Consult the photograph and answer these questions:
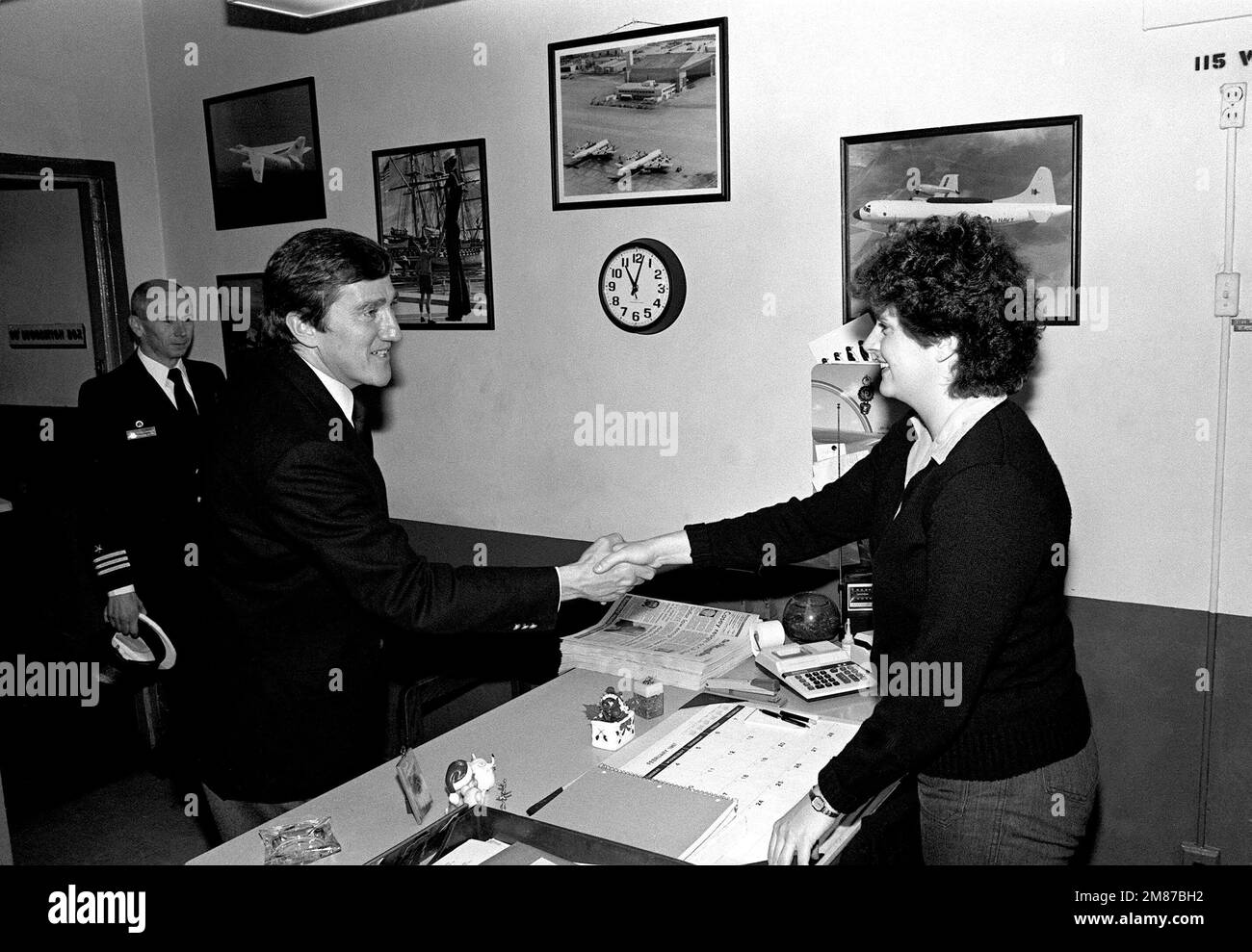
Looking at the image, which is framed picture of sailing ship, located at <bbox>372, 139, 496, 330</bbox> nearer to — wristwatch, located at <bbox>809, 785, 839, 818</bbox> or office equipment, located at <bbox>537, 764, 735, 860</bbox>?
office equipment, located at <bbox>537, 764, 735, 860</bbox>

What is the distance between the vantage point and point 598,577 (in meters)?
2.45

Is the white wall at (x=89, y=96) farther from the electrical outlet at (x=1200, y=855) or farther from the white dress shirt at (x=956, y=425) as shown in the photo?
the electrical outlet at (x=1200, y=855)

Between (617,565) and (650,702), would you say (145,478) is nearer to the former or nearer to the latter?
(617,565)

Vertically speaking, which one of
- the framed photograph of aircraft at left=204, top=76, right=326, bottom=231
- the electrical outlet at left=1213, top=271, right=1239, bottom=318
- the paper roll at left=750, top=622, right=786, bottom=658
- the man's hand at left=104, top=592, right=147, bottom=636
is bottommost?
the man's hand at left=104, top=592, right=147, bottom=636

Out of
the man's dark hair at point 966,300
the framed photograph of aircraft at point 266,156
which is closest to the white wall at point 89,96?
the framed photograph of aircraft at point 266,156

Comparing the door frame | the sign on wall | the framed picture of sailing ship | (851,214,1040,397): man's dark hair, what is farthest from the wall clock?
the sign on wall

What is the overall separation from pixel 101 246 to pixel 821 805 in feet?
13.5

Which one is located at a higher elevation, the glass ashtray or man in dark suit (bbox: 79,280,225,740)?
man in dark suit (bbox: 79,280,225,740)

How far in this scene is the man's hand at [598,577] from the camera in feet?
7.75

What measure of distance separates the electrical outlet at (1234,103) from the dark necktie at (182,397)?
3510 millimetres

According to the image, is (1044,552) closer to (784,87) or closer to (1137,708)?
(1137,708)

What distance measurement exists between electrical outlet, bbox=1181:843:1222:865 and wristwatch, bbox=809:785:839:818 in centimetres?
166

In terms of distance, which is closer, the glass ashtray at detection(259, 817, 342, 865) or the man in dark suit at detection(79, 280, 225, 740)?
the glass ashtray at detection(259, 817, 342, 865)

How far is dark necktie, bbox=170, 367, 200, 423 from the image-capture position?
3994mm
